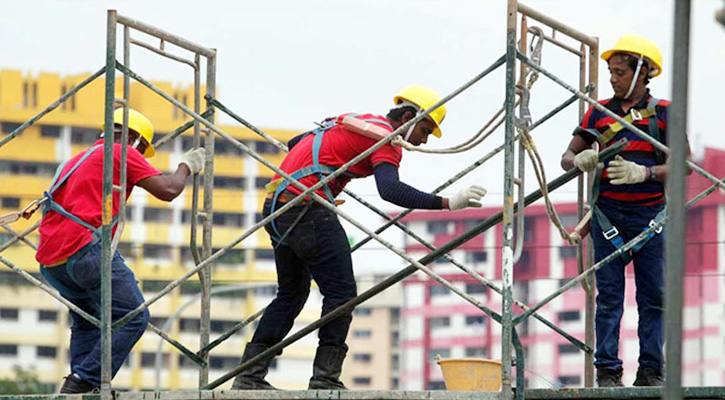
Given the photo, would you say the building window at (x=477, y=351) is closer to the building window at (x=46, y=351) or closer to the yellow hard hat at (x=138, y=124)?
the building window at (x=46, y=351)

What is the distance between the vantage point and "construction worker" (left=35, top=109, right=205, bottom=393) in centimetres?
1063

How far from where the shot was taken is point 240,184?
141750mm

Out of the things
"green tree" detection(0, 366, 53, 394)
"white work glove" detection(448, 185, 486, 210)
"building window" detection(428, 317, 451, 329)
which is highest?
"white work glove" detection(448, 185, 486, 210)

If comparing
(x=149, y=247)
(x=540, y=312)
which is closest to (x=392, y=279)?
(x=149, y=247)

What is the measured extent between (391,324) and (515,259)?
137055mm

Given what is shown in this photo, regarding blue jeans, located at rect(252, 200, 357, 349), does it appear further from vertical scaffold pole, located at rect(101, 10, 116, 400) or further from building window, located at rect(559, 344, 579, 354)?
building window, located at rect(559, 344, 579, 354)

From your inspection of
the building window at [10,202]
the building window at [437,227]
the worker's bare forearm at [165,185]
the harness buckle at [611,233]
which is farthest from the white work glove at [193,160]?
the building window at [437,227]

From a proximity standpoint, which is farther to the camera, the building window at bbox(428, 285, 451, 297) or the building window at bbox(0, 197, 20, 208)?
the building window at bbox(428, 285, 451, 297)

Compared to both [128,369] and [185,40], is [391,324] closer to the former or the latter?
[128,369]

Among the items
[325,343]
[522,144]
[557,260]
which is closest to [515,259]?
[522,144]

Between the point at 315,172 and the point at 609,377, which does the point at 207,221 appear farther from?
the point at 609,377

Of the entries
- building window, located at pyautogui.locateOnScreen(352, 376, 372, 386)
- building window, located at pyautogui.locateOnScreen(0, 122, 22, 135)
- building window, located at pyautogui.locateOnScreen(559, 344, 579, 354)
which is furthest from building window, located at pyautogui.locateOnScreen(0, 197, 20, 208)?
building window, located at pyautogui.locateOnScreen(559, 344, 579, 354)

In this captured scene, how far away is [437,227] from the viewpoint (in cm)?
14062

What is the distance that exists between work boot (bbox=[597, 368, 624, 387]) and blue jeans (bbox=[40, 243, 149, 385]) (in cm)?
300
